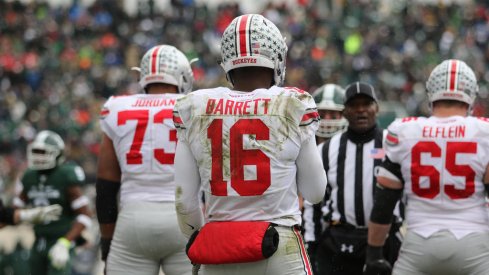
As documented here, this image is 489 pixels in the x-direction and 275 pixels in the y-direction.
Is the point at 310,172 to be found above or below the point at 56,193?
above

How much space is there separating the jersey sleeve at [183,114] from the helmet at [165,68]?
1589mm

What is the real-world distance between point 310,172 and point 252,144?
283 millimetres

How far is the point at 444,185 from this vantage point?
185 inches

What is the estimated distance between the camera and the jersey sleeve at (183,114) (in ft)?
12.3

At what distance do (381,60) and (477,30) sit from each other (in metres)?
3.40

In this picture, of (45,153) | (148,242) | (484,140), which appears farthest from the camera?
(45,153)

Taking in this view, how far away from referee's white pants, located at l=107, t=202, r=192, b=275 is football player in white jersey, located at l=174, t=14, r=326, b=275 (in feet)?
3.91

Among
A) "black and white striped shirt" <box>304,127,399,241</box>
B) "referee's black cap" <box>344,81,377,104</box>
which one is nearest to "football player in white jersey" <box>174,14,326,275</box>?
"black and white striped shirt" <box>304,127,399,241</box>

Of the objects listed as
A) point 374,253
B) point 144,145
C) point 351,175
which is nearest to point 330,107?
point 351,175

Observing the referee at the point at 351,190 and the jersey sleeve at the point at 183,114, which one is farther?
the referee at the point at 351,190

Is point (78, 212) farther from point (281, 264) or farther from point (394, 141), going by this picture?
point (281, 264)

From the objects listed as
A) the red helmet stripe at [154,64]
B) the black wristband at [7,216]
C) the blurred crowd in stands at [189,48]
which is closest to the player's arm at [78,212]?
the black wristband at [7,216]

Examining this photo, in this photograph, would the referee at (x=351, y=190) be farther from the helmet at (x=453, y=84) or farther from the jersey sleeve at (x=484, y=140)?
the jersey sleeve at (x=484, y=140)

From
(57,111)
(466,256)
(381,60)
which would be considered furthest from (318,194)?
(381,60)
